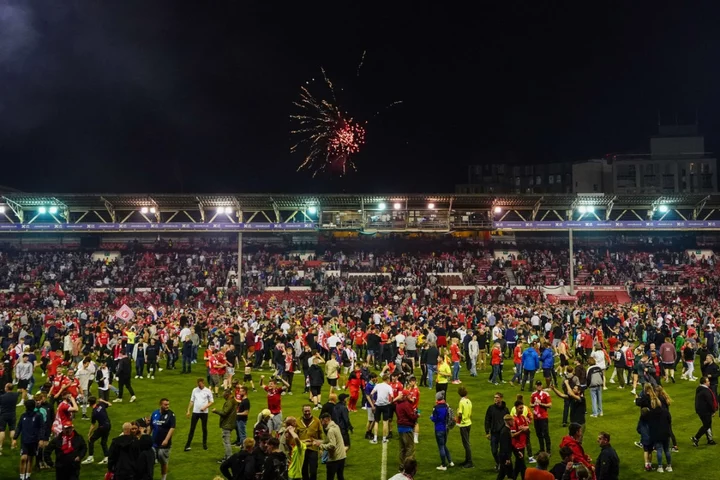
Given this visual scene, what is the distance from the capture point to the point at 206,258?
5262 cm

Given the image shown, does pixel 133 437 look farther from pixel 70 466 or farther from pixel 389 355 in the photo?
pixel 389 355

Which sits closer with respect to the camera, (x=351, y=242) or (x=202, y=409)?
(x=202, y=409)

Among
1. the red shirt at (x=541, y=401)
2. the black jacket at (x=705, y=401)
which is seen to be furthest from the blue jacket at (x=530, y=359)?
the red shirt at (x=541, y=401)

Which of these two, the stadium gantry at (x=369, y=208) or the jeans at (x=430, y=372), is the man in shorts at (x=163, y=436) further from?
the stadium gantry at (x=369, y=208)

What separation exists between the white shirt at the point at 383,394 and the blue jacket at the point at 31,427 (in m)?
6.80

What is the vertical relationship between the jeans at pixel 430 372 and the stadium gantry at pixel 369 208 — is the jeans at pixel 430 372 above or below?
below

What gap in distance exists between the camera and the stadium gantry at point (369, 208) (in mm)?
46906

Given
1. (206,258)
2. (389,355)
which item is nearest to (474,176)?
(206,258)

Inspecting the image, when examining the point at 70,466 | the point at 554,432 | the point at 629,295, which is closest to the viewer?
the point at 70,466

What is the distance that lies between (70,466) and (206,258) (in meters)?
42.6

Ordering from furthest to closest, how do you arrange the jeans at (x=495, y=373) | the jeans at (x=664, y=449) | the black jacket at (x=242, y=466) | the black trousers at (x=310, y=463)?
the jeans at (x=495, y=373)
the jeans at (x=664, y=449)
the black trousers at (x=310, y=463)
the black jacket at (x=242, y=466)

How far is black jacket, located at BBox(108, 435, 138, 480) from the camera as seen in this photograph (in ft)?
32.2

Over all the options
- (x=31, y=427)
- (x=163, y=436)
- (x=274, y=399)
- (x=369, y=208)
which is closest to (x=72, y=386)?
(x=31, y=427)

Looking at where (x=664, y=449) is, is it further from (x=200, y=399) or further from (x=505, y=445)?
(x=200, y=399)
